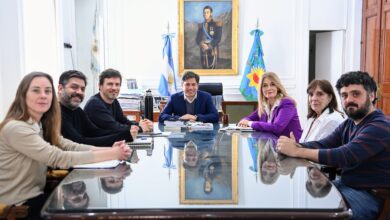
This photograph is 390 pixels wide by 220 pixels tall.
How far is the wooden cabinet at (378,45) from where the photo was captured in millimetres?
5402

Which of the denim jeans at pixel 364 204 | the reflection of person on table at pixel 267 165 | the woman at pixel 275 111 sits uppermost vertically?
the woman at pixel 275 111

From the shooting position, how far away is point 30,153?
1779 mm

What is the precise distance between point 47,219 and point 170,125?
2.34m

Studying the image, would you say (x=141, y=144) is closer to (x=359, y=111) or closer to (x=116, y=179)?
(x=116, y=179)

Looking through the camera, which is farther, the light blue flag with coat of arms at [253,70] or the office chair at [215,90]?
the light blue flag with coat of arms at [253,70]

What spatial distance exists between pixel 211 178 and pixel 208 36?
521 cm

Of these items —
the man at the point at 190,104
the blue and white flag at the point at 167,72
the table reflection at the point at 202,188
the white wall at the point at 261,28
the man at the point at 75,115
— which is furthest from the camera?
the white wall at the point at 261,28

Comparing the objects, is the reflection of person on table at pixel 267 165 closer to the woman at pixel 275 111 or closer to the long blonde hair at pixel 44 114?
the woman at pixel 275 111

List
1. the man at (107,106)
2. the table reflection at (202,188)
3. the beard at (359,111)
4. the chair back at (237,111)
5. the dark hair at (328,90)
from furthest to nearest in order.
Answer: the chair back at (237,111), the man at (107,106), the dark hair at (328,90), the beard at (359,111), the table reflection at (202,188)

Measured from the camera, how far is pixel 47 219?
4.00 ft

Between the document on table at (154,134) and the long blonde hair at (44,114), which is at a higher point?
the long blonde hair at (44,114)

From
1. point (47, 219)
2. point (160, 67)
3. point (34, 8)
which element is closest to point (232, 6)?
point (160, 67)

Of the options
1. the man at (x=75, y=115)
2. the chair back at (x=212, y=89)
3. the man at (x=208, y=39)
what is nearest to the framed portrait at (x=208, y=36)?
the man at (x=208, y=39)

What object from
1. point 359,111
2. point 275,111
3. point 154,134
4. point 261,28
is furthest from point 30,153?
point 261,28
